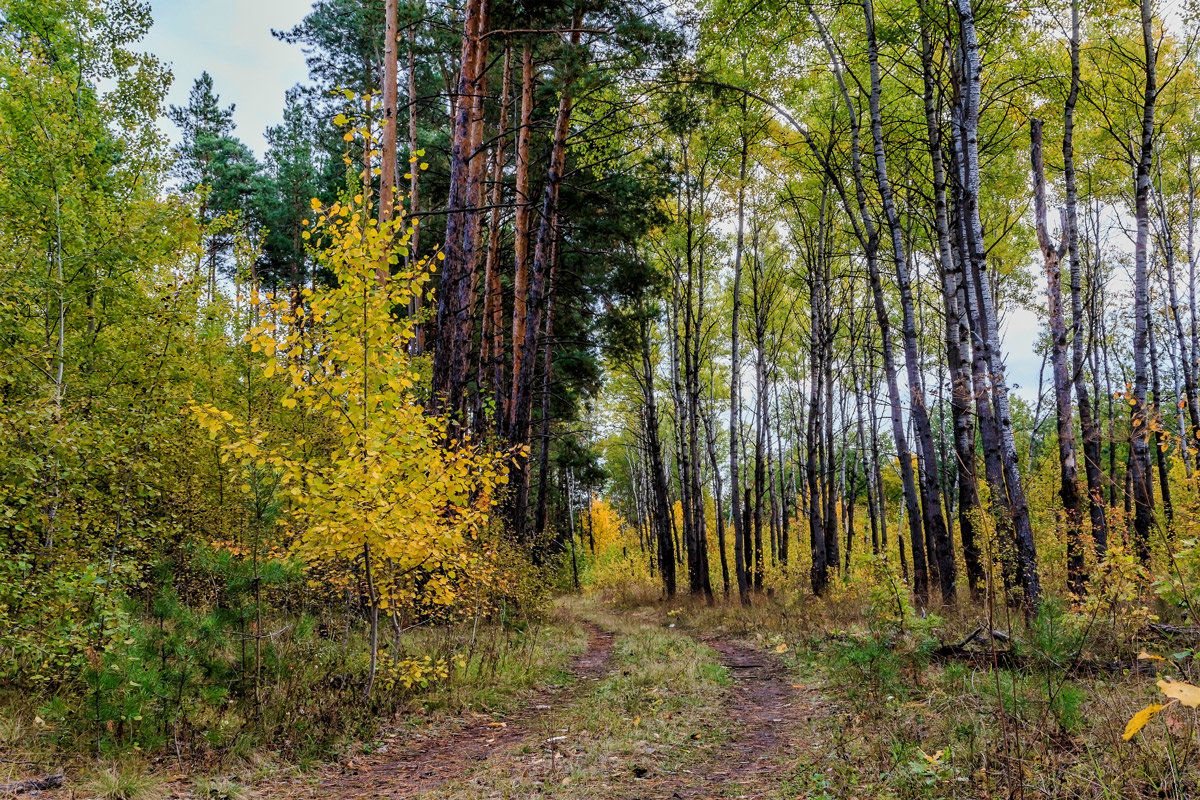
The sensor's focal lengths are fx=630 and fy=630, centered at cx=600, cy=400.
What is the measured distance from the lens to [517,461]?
8922 millimetres

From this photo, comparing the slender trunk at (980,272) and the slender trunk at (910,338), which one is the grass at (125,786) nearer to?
the slender trunk at (980,272)

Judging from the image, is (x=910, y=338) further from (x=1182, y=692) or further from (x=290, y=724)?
(x=290, y=724)

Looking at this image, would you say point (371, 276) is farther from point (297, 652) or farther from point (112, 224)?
point (112, 224)

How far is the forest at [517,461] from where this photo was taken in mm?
4238

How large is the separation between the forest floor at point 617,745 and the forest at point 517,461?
0.16 feet

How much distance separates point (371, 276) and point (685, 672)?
546cm

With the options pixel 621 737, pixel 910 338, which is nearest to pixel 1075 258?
pixel 910 338

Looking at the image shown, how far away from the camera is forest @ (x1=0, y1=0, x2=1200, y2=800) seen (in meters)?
4.24

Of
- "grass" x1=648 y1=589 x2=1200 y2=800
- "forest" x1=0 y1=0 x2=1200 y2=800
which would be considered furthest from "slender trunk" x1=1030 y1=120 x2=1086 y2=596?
"grass" x1=648 y1=589 x2=1200 y2=800

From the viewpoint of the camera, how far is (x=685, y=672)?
726cm

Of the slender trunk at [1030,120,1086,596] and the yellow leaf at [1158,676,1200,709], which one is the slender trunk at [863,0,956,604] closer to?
the slender trunk at [1030,120,1086,596]

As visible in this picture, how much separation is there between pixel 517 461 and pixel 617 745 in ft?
15.6

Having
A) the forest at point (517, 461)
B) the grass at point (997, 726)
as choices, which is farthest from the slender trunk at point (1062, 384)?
the grass at point (997, 726)

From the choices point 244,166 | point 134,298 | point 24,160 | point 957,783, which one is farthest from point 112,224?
point 244,166
